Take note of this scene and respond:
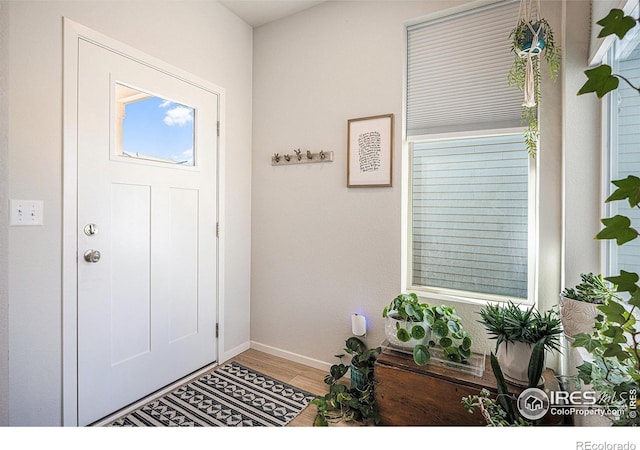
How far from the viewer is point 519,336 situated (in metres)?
1.44

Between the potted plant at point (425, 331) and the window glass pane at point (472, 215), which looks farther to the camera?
the window glass pane at point (472, 215)

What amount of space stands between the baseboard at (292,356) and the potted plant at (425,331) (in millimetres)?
791

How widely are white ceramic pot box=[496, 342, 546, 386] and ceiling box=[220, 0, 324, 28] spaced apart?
2.54 m

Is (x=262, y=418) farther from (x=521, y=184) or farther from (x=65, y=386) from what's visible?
(x=521, y=184)

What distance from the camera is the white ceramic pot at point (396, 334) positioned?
5.80 ft

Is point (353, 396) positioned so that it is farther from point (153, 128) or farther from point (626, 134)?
point (153, 128)

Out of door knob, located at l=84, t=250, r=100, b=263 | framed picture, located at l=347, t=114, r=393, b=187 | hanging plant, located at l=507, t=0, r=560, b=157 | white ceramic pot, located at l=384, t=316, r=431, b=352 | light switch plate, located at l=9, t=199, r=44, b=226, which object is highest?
hanging plant, located at l=507, t=0, r=560, b=157

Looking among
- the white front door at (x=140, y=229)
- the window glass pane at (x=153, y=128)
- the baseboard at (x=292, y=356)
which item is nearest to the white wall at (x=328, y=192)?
the baseboard at (x=292, y=356)

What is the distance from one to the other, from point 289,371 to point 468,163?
1911mm

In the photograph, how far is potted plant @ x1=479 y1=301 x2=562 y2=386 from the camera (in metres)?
1.42

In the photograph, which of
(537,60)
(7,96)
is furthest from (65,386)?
(537,60)

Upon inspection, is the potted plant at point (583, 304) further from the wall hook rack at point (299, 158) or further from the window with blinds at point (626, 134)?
the wall hook rack at point (299, 158)
